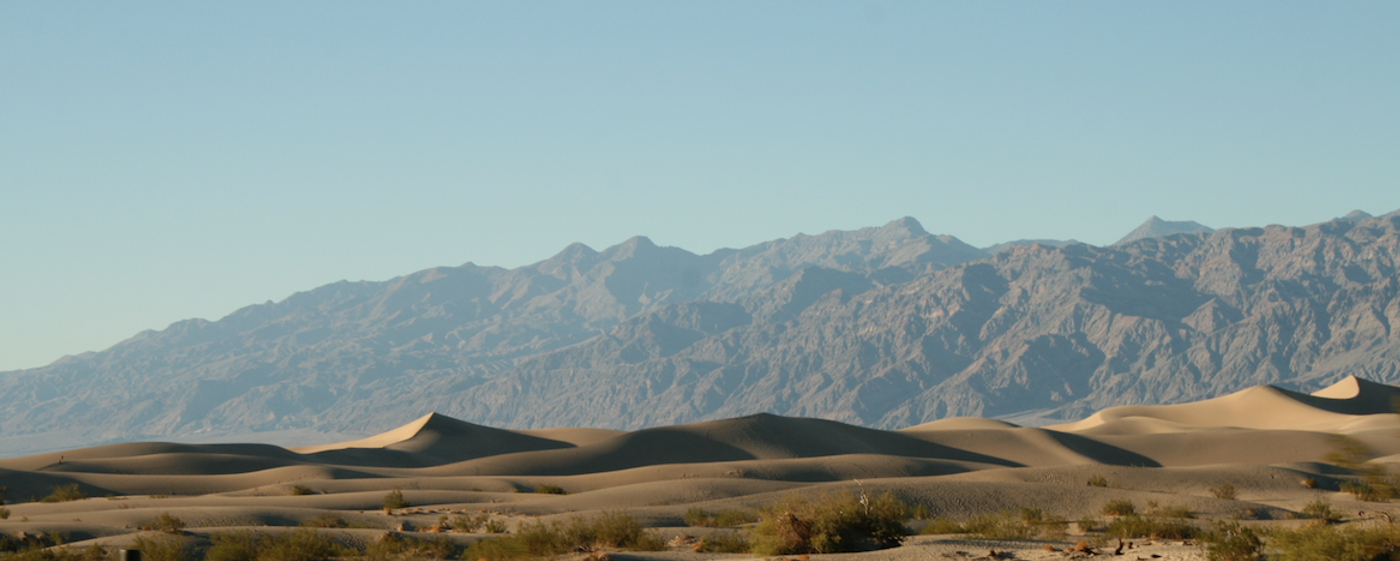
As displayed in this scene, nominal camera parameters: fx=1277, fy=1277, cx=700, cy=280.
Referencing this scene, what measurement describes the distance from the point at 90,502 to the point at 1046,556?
23862mm

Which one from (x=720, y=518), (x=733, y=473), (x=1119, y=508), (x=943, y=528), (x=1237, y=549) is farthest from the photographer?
(x=733, y=473)

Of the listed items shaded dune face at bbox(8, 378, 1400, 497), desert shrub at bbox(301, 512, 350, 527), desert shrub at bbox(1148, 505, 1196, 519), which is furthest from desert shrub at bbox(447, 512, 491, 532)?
shaded dune face at bbox(8, 378, 1400, 497)

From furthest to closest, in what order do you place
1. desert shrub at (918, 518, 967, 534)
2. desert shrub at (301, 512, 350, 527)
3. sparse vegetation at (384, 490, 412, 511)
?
sparse vegetation at (384, 490, 412, 511), desert shrub at (301, 512, 350, 527), desert shrub at (918, 518, 967, 534)

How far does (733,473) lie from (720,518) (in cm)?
1593

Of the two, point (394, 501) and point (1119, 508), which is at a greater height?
point (394, 501)

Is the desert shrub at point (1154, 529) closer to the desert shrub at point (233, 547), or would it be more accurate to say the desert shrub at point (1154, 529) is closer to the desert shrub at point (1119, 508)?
the desert shrub at point (1119, 508)

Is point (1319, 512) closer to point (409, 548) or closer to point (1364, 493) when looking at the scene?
point (1364, 493)

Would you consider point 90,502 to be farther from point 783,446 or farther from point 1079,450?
point 1079,450

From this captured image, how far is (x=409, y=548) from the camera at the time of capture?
65.3ft

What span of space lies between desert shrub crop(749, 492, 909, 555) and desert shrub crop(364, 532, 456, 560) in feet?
16.0

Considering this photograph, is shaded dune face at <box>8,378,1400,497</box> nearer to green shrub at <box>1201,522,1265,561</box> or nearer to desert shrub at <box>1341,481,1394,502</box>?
desert shrub at <box>1341,481,1394,502</box>

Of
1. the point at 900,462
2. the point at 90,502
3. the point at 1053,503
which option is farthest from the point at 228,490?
the point at 1053,503

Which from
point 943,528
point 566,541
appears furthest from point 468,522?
point 943,528

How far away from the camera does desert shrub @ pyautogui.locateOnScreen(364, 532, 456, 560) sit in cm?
1933
